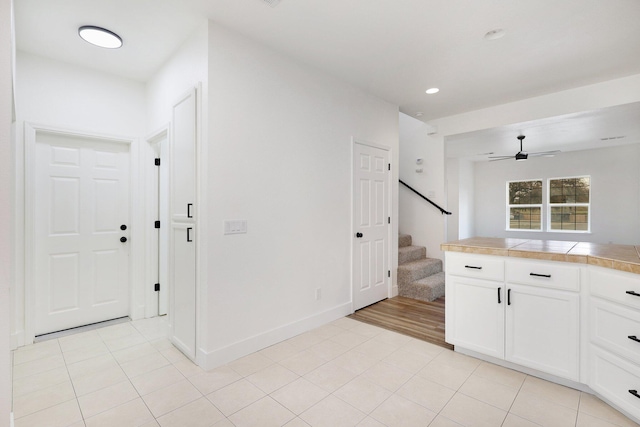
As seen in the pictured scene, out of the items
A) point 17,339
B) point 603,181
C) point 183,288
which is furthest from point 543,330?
point 603,181

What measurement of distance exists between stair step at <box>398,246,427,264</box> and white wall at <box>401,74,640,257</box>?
0.66 feet

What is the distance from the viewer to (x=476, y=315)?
244 centimetres

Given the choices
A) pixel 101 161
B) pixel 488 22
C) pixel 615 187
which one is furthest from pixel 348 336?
pixel 615 187

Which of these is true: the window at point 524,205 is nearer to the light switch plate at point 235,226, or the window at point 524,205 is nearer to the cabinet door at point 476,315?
the cabinet door at point 476,315

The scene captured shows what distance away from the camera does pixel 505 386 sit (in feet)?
6.90

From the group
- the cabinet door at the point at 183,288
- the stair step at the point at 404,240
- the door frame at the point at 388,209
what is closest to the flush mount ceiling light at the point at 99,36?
the cabinet door at the point at 183,288

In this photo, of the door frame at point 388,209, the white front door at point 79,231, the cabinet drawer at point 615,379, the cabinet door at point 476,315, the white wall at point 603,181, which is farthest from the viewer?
the white wall at point 603,181

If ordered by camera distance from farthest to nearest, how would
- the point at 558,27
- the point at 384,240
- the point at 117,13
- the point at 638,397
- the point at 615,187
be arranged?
the point at 615,187
the point at 384,240
the point at 558,27
the point at 117,13
the point at 638,397

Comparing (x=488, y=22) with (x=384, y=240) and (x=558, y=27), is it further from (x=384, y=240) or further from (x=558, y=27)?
(x=384, y=240)

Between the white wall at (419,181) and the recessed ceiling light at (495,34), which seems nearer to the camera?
the recessed ceiling light at (495,34)

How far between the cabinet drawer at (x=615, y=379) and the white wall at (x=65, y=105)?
416 cm

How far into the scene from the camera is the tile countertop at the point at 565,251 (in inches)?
71.4

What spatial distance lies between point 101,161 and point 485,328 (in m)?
4.01

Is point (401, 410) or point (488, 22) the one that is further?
point (488, 22)
